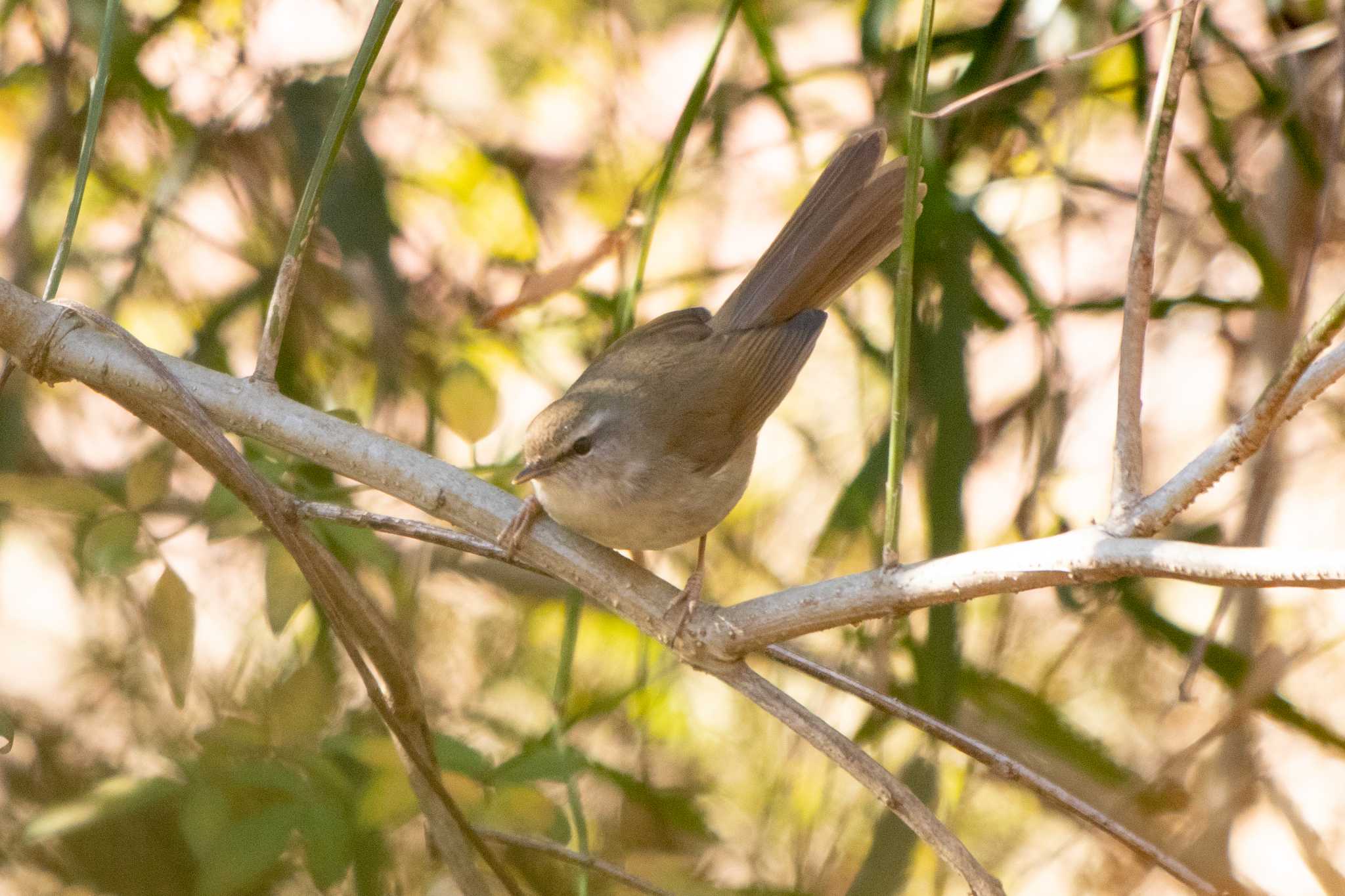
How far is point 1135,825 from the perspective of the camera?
284 centimetres

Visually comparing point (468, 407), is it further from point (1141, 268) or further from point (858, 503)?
point (1141, 268)

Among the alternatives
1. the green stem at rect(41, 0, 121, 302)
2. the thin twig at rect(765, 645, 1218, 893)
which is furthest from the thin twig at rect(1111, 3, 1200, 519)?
the green stem at rect(41, 0, 121, 302)

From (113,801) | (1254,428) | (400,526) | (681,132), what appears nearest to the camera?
(1254,428)

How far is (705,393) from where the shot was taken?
2.35 meters

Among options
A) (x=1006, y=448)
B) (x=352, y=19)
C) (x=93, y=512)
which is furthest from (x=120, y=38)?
(x=1006, y=448)

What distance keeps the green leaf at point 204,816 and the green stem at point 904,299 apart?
3.76 ft

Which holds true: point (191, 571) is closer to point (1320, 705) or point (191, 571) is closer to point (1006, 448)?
point (1006, 448)

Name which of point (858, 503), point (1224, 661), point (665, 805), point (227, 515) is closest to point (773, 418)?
point (858, 503)

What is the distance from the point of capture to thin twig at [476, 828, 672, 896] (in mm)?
1664

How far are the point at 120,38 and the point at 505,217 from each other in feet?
3.87

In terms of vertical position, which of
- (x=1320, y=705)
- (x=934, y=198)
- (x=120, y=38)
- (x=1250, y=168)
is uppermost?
(x=1250, y=168)

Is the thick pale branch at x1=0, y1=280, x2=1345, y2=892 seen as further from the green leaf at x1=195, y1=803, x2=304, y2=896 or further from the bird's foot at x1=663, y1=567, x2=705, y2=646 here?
the green leaf at x1=195, y1=803, x2=304, y2=896

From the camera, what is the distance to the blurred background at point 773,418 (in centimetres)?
277

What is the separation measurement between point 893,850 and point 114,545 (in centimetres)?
162
